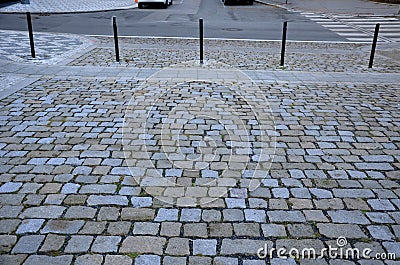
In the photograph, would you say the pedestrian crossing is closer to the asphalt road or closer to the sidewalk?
the asphalt road

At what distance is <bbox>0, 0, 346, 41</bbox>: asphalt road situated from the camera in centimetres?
1606

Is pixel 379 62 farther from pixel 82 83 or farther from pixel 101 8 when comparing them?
pixel 101 8

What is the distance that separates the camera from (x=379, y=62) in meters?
11.0

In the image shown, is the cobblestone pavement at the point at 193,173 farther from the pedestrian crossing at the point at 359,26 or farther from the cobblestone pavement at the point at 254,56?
the pedestrian crossing at the point at 359,26

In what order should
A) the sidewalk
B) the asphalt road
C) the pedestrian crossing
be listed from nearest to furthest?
the asphalt road < the pedestrian crossing < the sidewalk

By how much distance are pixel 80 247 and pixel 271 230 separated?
1638 millimetres

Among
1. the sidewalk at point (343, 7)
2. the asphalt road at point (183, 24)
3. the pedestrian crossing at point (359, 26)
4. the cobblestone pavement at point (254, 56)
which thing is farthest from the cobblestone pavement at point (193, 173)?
the sidewalk at point (343, 7)

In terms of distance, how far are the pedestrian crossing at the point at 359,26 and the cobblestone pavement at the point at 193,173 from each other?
9.90 metres

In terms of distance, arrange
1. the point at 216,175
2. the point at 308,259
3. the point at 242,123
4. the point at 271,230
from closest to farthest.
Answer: the point at 308,259 < the point at 271,230 < the point at 216,175 < the point at 242,123

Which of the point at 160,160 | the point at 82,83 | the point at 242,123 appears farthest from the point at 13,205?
the point at 82,83

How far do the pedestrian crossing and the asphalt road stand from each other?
2.18 ft

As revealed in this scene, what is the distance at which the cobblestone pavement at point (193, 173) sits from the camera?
3.31m

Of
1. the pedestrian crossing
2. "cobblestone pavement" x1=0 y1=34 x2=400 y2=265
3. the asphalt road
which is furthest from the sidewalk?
"cobblestone pavement" x1=0 y1=34 x2=400 y2=265

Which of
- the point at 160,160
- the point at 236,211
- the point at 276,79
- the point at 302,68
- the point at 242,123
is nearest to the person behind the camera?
the point at 236,211
